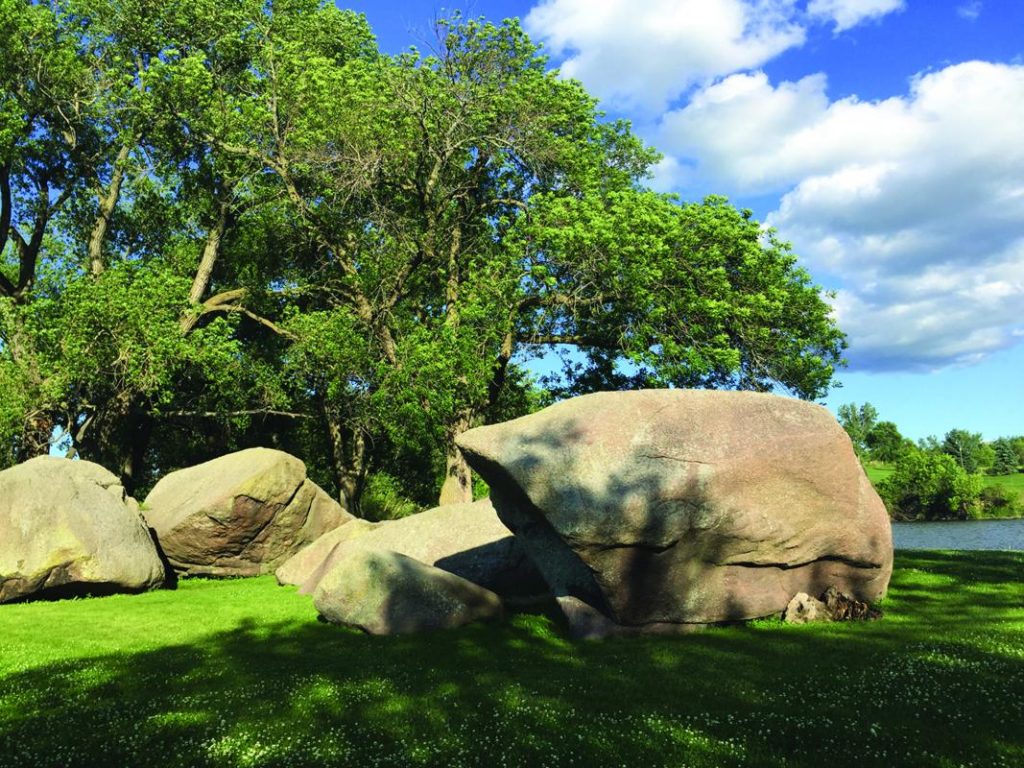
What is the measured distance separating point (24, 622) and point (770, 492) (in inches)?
649

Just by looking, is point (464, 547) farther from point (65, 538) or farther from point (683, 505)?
point (65, 538)

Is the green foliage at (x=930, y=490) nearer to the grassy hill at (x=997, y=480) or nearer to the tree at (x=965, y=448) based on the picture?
the grassy hill at (x=997, y=480)

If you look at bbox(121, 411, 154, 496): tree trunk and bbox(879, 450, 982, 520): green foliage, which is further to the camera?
bbox(879, 450, 982, 520): green foliage

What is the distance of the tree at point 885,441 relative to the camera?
5172 inches

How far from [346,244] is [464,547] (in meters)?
18.6

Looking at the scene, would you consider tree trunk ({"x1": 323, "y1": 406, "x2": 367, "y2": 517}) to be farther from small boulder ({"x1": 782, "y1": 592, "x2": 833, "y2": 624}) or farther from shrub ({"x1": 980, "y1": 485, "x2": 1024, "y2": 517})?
shrub ({"x1": 980, "y1": 485, "x2": 1024, "y2": 517})

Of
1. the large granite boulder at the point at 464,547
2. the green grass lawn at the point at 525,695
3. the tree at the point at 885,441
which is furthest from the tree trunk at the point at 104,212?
the tree at the point at 885,441

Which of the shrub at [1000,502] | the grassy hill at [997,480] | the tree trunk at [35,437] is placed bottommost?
the shrub at [1000,502]

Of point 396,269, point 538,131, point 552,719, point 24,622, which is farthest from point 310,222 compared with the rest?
point 552,719

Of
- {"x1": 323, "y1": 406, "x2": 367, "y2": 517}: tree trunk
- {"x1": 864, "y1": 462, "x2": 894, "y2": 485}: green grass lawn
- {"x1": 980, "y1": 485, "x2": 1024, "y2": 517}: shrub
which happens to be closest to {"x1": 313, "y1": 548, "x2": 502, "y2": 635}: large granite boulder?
{"x1": 323, "y1": 406, "x2": 367, "y2": 517}: tree trunk

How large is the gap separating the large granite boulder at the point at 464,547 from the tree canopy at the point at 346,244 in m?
7.20

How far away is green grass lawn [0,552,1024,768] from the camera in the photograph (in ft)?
26.9

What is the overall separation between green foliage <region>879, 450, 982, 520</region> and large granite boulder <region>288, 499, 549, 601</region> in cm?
8715

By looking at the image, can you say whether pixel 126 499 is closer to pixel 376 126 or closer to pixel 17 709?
pixel 17 709
